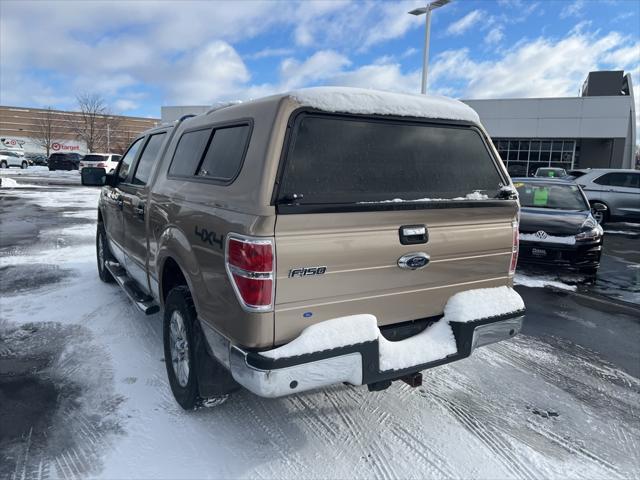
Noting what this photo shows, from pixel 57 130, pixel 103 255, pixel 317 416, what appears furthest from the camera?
pixel 57 130

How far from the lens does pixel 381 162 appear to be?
2.88 meters

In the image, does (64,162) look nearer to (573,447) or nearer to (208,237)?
(208,237)

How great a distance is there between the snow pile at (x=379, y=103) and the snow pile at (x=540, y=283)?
4.42 meters

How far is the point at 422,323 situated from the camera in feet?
9.98

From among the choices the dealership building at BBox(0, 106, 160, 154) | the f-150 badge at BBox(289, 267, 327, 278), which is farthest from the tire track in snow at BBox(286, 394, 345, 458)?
the dealership building at BBox(0, 106, 160, 154)

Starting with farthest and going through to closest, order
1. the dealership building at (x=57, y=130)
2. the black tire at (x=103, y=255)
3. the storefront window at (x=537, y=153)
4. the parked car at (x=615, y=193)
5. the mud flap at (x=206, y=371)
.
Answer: the dealership building at (x=57, y=130), the storefront window at (x=537, y=153), the parked car at (x=615, y=193), the black tire at (x=103, y=255), the mud flap at (x=206, y=371)

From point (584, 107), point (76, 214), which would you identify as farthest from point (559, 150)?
point (76, 214)

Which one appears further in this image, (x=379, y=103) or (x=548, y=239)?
(x=548, y=239)

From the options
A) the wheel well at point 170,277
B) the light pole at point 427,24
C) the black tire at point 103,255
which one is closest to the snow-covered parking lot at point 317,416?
the wheel well at point 170,277

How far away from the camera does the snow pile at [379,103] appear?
267 centimetres

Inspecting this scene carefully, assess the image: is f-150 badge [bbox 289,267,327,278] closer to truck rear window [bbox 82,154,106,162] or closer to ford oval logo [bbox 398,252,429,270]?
ford oval logo [bbox 398,252,429,270]

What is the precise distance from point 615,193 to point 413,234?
13701 millimetres

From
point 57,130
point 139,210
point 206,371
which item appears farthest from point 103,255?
point 57,130

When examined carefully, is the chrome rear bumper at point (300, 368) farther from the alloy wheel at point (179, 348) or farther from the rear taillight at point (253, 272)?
the alloy wheel at point (179, 348)
